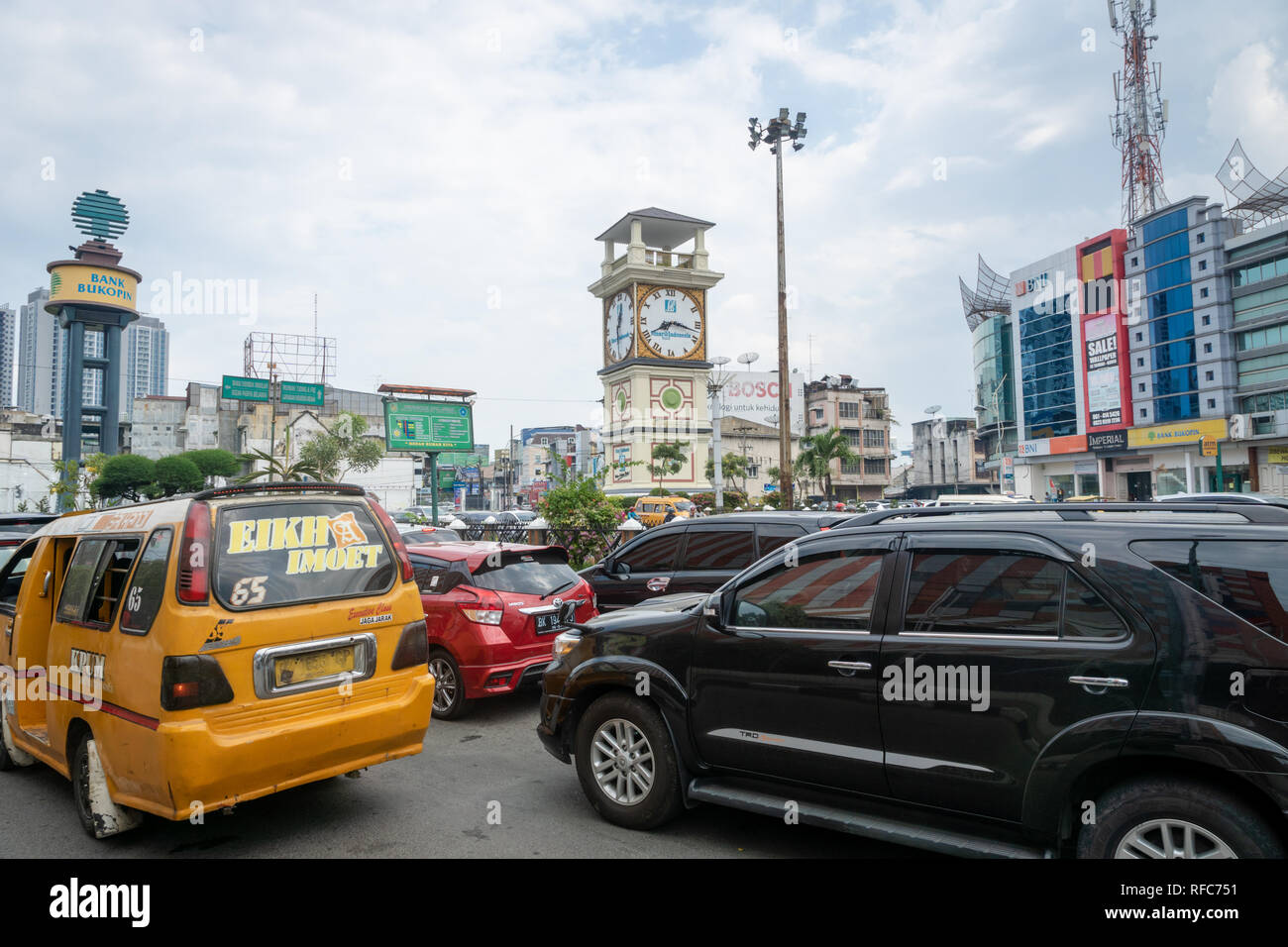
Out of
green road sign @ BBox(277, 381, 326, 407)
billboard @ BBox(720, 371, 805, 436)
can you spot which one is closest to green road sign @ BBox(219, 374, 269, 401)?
green road sign @ BBox(277, 381, 326, 407)

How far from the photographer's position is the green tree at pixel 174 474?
5784 centimetres

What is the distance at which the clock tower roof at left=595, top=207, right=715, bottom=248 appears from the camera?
38219 millimetres

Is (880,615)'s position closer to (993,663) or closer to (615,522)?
(993,663)

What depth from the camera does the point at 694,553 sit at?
839 centimetres

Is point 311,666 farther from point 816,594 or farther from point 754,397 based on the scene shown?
point 754,397

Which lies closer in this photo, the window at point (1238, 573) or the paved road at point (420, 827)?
the window at point (1238, 573)

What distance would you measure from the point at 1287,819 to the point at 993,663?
1.05m

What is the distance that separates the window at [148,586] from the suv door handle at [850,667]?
11.1ft

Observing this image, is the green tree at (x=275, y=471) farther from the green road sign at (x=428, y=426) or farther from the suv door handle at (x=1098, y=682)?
the green road sign at (x=428, y=426)

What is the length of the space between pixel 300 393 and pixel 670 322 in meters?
44.4

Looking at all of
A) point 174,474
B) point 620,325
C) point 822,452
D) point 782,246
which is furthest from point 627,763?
point 174,474

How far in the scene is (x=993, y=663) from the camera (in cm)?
337

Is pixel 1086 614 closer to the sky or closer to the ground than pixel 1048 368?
closer to the ground

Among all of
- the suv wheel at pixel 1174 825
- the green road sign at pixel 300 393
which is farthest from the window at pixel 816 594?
the green road sign at pixel 300 393
